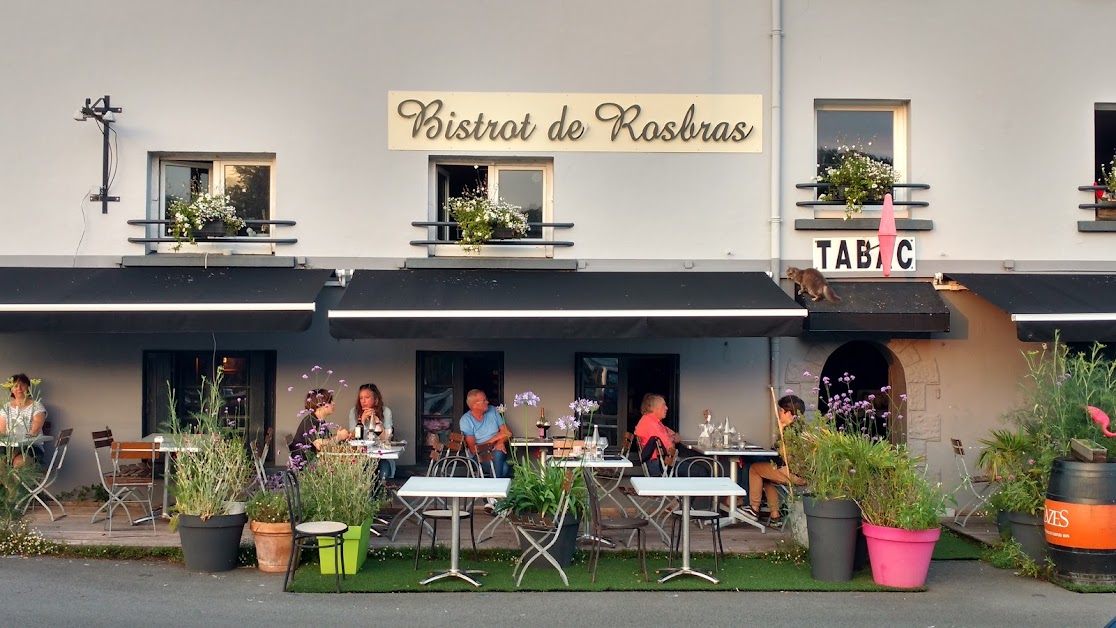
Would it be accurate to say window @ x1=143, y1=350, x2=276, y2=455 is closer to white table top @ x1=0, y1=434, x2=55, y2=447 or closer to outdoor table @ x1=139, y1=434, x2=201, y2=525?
white table top @ x1=0, y1=434, x2=55, y2=447

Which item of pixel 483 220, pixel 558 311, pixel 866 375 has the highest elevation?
pixel 483 220

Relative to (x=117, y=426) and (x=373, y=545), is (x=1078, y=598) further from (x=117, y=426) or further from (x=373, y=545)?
(x=117, y=426)

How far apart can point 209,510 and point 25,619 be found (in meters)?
1.65

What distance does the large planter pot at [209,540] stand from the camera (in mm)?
8055

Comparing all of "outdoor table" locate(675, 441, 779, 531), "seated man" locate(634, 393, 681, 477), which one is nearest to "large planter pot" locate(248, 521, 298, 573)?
"seated man" locate(634, 393, 681, 477)

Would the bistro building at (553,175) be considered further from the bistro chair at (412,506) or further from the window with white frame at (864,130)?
the bistro chair at (412,506)

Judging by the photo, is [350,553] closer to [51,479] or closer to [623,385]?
[623,385]

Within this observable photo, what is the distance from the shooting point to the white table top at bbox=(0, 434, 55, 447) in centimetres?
909

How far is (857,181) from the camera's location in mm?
10984

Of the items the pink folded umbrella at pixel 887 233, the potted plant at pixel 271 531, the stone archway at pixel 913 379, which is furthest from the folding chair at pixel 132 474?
the pink folded umbrella at pixel 887 233

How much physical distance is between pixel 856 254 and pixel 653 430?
10.2 ft

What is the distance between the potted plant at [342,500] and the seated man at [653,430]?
289 cm

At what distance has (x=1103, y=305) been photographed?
1012 centimetres

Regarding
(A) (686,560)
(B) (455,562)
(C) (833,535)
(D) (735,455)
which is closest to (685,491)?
(A) (686,560)
